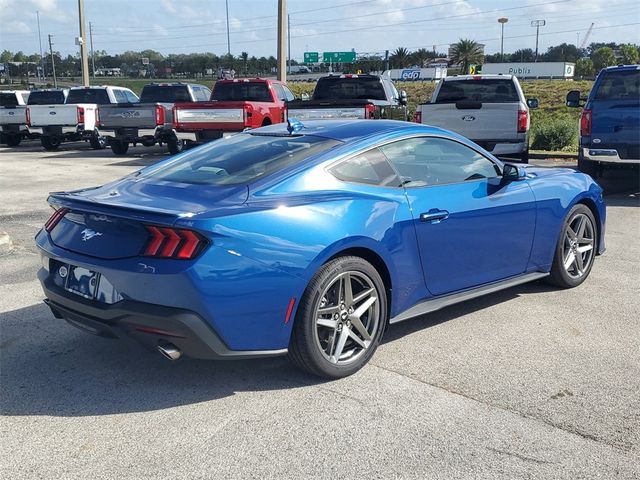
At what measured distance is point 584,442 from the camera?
336 centimetres

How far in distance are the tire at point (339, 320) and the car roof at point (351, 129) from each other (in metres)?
0.97

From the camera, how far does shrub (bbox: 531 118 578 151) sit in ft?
59.3

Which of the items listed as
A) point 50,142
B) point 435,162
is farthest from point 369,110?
point 50,142

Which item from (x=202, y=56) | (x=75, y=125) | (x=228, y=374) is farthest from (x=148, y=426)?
(x=202, y=56)

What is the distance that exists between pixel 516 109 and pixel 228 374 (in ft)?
31.4

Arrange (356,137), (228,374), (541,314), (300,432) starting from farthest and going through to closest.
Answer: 1. (541,314)
2. (356,137)
3. (228,374)
4. (300,432)

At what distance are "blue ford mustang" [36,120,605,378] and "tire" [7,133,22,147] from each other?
21.1 m

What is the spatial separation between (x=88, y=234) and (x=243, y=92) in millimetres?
14246

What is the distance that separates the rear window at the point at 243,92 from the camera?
17.4m

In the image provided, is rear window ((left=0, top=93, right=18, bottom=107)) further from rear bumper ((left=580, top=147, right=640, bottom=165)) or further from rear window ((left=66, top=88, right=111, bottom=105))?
rear bumper ((left=580, top=147, right=640, bottom=165))

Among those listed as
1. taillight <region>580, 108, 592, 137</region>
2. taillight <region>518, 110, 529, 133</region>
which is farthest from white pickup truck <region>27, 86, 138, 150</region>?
taillight <region>580, 108, 592, 137</region>

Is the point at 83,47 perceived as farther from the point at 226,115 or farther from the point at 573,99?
the point at 573,99

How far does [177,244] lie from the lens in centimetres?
351

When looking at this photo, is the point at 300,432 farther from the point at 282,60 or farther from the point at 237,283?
the point at 282,60
